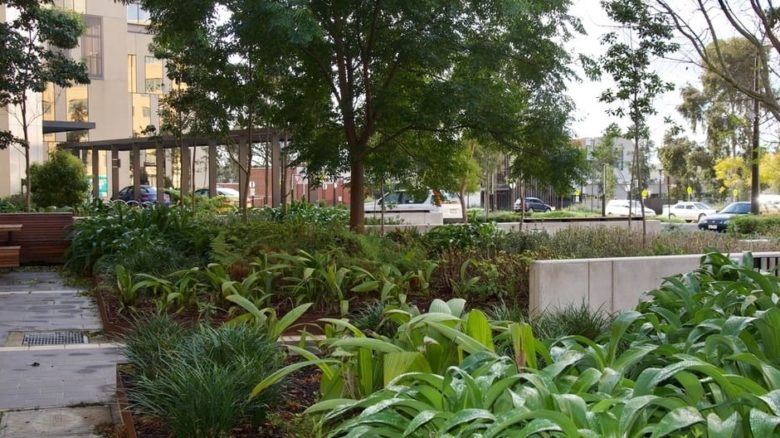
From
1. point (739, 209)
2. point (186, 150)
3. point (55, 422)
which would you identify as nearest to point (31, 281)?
point (55, 422)

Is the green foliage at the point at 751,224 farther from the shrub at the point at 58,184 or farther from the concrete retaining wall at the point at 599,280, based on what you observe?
the shrub at the point at 58,184

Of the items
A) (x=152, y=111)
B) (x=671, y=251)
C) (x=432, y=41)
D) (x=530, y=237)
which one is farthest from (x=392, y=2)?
(x=152, y=111)

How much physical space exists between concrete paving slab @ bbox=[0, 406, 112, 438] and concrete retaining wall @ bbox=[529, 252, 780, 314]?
4.12 meters

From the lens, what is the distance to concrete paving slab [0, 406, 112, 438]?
15.7 feet

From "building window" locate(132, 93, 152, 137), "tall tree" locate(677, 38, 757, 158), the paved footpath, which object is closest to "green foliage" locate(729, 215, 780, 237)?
"tall tree" locate(677, 38, 757, 158)

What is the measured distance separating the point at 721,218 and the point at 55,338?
34.9m

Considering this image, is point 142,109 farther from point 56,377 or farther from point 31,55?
point 56,377

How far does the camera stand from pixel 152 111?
55000mm

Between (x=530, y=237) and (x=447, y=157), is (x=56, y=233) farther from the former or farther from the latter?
(x=530, y=237)

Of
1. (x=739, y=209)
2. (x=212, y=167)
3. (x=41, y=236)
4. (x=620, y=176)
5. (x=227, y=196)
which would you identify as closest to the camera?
(x=41, y=236)

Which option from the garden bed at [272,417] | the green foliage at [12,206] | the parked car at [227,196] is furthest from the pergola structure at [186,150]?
the garden bed at [272,417]

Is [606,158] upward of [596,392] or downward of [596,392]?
upward

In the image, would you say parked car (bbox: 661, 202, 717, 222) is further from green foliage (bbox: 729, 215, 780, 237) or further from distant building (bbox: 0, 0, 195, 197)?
distant building (bbox: 0, 0, 195, 197)

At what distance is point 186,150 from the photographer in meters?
34.1
